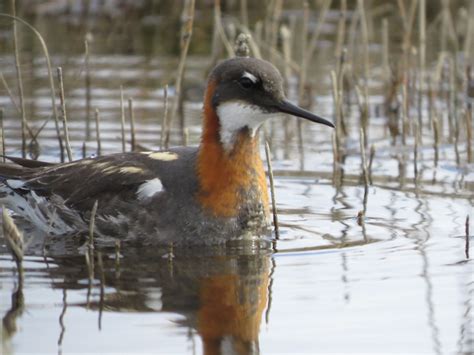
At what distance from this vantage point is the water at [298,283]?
6.00 m

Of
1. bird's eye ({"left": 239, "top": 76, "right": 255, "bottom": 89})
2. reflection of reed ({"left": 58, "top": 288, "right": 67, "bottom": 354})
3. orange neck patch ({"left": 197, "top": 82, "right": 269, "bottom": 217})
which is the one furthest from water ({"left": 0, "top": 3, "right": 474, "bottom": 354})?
bird's eye ({"left": 239, "top": 76, "right": 255, "bottom": 89})

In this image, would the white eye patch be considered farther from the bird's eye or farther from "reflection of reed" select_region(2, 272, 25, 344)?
"reflection of reed" select_region(2, 272, 25, 344)

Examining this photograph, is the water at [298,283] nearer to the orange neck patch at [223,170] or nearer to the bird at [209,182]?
the bird at [209,182]

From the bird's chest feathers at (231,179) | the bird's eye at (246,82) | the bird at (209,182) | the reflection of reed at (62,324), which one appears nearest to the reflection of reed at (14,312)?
the reflection of reed at (62,324)

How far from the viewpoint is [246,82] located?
7.98 meters

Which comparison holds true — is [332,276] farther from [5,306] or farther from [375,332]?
[5,306]

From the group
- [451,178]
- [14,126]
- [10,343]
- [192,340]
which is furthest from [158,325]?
[14,126]

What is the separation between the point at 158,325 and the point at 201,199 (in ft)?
6.37

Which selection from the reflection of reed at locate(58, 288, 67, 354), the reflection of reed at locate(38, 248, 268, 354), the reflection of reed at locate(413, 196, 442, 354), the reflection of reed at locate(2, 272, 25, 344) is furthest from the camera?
the reflection of reed at locate(38, 248, 268, 354)

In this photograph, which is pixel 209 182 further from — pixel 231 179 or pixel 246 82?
pixel 246 82

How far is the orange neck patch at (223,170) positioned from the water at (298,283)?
0.32 m

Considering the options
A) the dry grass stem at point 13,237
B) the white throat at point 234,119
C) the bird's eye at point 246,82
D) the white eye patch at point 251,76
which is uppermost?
the white eye patch at point 251,76

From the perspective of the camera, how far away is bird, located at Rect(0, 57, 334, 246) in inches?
314

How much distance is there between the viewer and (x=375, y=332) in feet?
20.1
